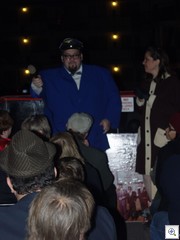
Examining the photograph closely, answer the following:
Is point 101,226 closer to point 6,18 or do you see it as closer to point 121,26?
point 121,26

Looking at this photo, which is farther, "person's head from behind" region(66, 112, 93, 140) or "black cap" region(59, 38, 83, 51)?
"black cap" region(59, 38, 83, 51)

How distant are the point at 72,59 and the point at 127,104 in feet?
3.08

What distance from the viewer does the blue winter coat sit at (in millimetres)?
5840

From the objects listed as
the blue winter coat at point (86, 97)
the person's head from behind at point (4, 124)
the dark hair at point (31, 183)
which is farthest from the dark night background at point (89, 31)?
the dark hair at point (31, 183)

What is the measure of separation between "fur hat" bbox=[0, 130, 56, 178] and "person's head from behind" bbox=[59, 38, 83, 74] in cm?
267

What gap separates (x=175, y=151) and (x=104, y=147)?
1727 millimetres

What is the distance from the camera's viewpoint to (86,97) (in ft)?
19.1

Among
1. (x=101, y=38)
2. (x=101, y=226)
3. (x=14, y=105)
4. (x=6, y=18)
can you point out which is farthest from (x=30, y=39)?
(x=101, y=226)

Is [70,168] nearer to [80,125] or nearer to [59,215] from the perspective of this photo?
[80,125]

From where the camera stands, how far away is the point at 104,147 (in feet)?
19.7

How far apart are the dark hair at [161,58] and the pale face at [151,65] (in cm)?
3

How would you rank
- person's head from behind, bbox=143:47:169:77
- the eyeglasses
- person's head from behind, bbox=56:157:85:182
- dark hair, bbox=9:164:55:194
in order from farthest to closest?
the eyeglasses < person's head from behind, bbox=143:47:169:77 < person's head from behind, bbox=56:157:85:182 < dark hair, bbox=9:164:55:194

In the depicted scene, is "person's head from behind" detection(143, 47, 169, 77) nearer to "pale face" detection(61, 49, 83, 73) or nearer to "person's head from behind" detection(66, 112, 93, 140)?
"pale face" detection(61, 49, 83, 73)

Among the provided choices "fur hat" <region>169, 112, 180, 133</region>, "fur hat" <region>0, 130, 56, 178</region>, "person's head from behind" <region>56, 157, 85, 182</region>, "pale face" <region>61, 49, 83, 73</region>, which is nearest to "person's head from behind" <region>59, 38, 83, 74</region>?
"pale face" <region>61, 49, 83, 73</region>
